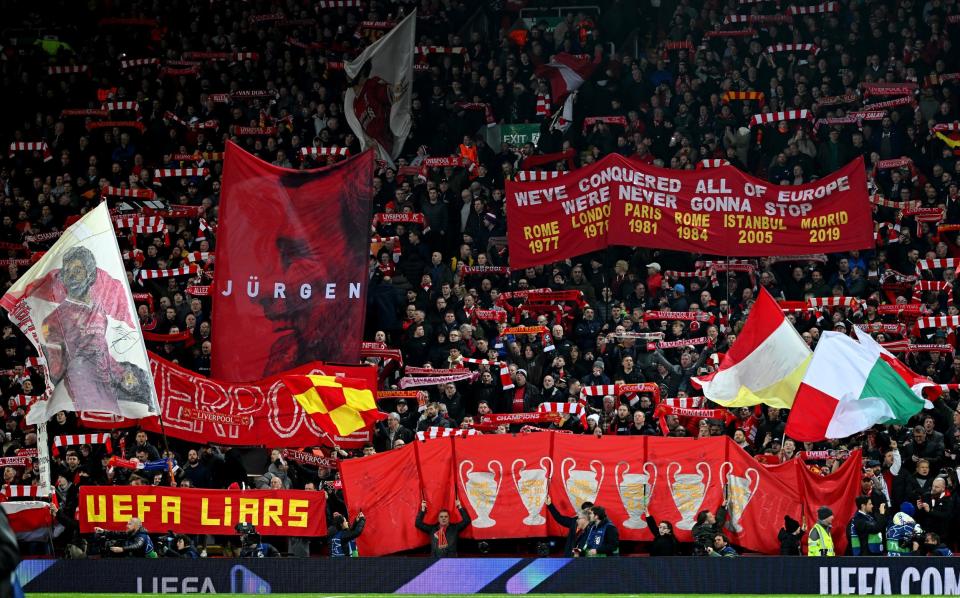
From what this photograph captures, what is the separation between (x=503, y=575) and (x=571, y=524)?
1348mm

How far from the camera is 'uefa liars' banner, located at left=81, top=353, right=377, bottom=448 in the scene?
852 inches

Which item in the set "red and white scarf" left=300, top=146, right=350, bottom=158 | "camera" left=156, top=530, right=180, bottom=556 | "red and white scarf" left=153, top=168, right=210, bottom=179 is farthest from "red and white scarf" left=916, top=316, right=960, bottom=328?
"red and white scarf" left=153, top=168, right=210, bottom=179

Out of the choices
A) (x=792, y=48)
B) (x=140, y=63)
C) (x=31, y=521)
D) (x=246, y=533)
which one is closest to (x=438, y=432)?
(x=246, y=533)

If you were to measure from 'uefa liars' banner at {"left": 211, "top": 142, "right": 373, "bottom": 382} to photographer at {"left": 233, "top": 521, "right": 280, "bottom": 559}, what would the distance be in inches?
109

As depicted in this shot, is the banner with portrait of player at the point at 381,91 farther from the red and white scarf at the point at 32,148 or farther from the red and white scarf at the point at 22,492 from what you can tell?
the red and white scarf at the point at 22,492

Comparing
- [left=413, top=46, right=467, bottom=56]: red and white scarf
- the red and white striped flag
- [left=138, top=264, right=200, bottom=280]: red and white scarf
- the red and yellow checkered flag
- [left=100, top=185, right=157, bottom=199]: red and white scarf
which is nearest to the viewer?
the red and white striped flag

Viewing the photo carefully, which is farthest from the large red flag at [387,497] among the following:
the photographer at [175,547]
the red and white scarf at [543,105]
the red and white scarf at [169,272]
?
the red and white scarf at [543,105]

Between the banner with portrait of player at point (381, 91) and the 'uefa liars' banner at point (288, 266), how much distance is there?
6265 mm

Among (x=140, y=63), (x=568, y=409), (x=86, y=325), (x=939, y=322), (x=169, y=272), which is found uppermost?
(x=140, y=63)

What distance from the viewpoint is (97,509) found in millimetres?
20719

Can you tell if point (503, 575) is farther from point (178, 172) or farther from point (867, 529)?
point (178, 172)

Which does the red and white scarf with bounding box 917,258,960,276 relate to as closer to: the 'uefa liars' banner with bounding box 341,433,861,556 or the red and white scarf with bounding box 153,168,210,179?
the 'uefa liars' banner with bounding box 341,433,861,556

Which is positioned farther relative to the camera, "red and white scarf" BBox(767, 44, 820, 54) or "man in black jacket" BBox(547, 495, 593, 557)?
"red and white scarf" BBox(767, 44, 820, 54)

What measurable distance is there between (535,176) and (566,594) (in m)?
11.5
